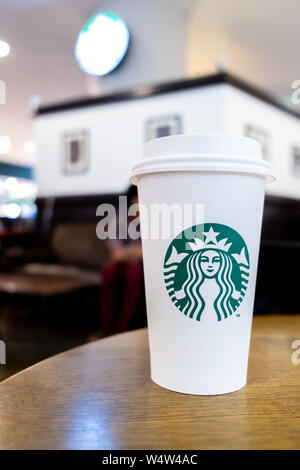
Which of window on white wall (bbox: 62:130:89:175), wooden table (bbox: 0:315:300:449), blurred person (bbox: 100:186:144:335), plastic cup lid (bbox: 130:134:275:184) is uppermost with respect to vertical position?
window on white wall (bbox: 62:130:89:175)

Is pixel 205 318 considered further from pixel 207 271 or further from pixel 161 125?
pixel 161 125

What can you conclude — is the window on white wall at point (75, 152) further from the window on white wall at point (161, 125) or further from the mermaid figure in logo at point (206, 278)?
the mermaid figure in logo at point (206, 278)

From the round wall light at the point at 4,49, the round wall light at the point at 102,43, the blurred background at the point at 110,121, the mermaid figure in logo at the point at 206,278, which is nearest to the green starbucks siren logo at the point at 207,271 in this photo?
the mermaid figure in logo at the point at 206,278

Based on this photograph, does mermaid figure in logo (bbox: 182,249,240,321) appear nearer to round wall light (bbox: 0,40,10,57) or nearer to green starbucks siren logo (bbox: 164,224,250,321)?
green starbucks siren logo (bbox: 164,224,250,321)

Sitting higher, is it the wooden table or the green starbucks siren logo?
the green starbucks siren logo

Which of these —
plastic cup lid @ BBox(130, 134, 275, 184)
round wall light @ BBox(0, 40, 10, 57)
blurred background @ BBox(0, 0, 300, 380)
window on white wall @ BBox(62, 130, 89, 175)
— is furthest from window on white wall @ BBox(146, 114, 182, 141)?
plastic cup lid @ BBox(130, 134, 275, 184)

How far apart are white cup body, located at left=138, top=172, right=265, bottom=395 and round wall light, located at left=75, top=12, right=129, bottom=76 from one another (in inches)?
172

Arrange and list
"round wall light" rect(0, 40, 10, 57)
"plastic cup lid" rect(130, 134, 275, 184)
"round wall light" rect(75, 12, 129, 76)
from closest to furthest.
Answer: "plastic cup lid" rect(130, 134, 275, 184), "round wall light" rect(0, 40, 10, 57), "round wall light" rect(75, 12, 129, 76)

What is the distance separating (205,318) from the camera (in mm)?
523

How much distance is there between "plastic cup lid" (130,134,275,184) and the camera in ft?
1.68

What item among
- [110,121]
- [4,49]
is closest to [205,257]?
[4,49]

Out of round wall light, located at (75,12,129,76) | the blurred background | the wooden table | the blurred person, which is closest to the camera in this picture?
the wooden table

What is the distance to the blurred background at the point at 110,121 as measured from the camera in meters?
2.98

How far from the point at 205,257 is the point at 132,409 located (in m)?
0.20
